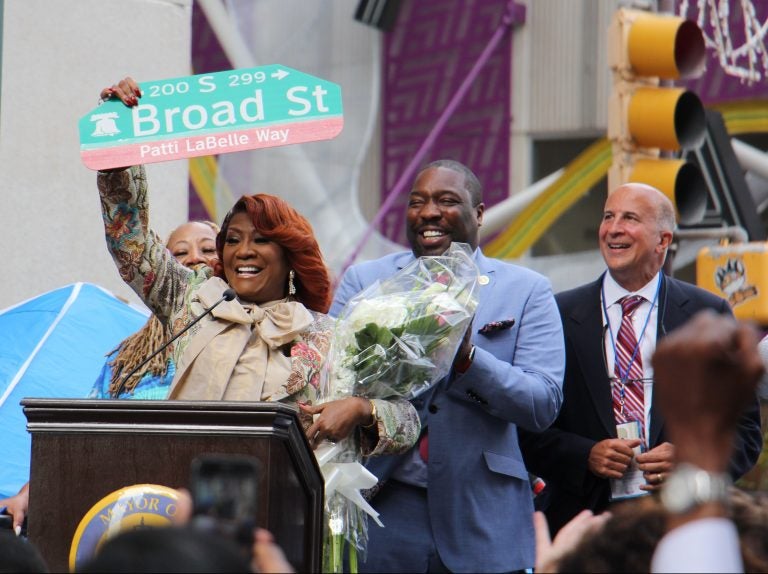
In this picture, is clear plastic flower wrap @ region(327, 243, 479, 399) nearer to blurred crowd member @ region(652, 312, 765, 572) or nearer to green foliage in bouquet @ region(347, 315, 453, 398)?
green foliage in bouquet @ region(347, 315, 453, 398)

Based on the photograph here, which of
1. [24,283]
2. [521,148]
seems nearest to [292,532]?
[24,283]

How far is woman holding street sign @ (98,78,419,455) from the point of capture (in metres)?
4.07

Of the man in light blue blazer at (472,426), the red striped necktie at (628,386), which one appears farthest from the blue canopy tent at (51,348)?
the red striped necktie at (628,386)

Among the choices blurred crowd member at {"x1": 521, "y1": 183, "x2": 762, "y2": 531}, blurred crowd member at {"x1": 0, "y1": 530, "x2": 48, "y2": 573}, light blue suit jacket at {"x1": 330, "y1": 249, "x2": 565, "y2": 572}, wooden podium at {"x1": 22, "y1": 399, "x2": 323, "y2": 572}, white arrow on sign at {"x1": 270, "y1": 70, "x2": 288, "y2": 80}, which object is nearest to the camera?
blurred crowd member at {"x1": 0, "y1": 530, "x2": 48, "y2": 573}

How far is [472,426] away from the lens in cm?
455

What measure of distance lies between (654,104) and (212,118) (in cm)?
412

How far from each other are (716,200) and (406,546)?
15.8 feet

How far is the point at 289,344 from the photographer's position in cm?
429

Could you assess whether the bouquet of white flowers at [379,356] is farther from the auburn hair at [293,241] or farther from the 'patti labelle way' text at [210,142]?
the 'patti labelle way' text at [210,142]

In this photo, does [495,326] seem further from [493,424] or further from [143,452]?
[143,452]

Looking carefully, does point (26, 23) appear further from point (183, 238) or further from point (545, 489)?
point (545, 489)

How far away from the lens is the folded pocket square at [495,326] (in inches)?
181

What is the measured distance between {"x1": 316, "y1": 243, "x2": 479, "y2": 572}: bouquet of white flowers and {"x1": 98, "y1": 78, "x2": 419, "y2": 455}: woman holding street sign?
0.28 ft

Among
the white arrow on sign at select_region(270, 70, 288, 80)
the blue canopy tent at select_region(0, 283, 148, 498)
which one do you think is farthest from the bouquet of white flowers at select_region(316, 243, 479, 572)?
the blue canopy tent at select_region(0, 283, 148, 498)
